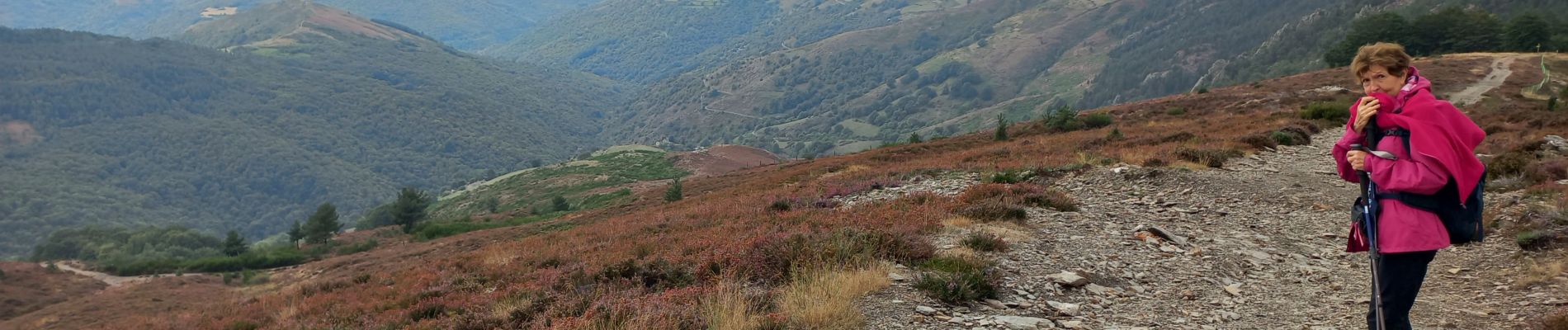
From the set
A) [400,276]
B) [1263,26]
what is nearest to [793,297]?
[400,276]

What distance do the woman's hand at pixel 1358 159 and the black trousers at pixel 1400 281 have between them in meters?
0.51

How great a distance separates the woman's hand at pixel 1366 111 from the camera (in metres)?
4.09

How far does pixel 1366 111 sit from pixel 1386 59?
13.1 inches

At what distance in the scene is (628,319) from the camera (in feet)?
18.7

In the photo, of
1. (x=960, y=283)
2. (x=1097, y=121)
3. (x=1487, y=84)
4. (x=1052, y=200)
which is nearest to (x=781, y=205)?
(x=1052, y=200)

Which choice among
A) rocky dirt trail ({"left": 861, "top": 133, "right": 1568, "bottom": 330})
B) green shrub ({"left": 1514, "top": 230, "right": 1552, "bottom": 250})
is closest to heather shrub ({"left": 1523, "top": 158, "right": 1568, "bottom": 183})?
rocky dirt trail ({"left": 861, "top": 133, "right": 1568, "bottom": 330})

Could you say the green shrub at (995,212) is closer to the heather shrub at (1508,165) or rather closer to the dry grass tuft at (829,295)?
the dry grass tuft at (829,295)

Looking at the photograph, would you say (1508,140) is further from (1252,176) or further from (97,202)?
(97,202)

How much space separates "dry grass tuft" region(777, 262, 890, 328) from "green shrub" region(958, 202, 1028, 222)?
337 cm

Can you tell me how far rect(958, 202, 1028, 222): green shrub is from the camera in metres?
9.98

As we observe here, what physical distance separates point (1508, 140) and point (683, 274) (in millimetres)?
18559

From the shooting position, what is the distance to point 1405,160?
3912mm

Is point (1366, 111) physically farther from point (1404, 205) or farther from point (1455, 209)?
point (1455, 209)

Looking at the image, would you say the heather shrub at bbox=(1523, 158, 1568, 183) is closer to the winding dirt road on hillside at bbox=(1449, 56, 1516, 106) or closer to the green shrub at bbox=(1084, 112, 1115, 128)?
the green shrub at bbox=(1084, 112, 1115, 128)
